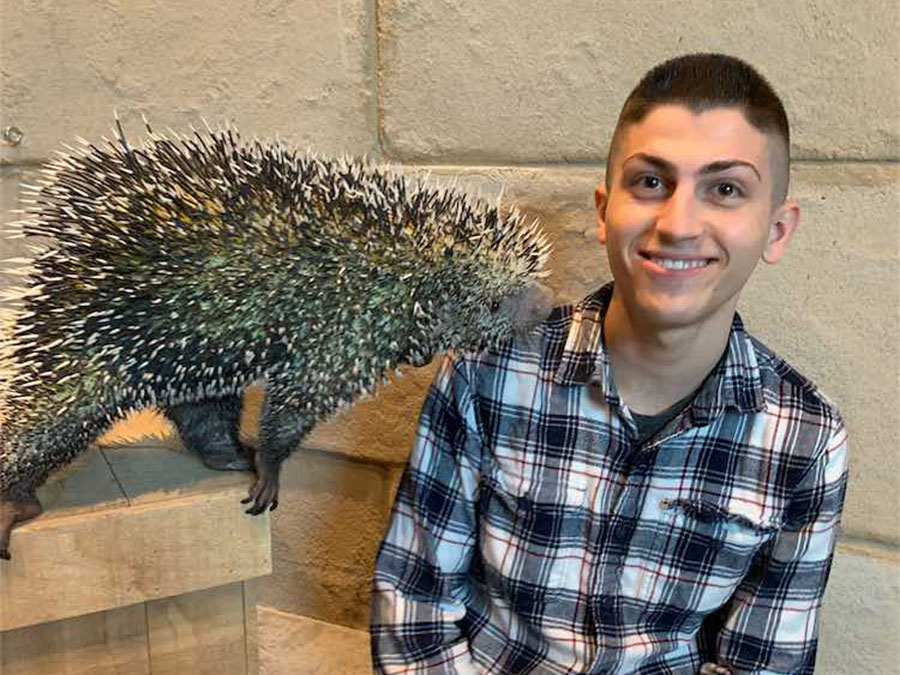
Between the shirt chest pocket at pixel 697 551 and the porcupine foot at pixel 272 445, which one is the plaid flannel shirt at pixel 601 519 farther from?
the porcupine foot at pixel 272 445

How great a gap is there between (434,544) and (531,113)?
1.60ft

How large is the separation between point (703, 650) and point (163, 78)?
0.90 m

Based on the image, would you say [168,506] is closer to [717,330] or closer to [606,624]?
[606,624]

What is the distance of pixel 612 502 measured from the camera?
79 cm

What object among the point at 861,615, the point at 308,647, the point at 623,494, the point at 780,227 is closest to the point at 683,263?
the point at 780,227

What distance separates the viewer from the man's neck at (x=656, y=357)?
767mm

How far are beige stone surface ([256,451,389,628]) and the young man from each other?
30 cm

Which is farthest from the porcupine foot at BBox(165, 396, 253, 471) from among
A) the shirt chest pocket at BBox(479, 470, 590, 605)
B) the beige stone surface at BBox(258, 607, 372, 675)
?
the beige stone surface at BBox(258, 607, 372, 675)

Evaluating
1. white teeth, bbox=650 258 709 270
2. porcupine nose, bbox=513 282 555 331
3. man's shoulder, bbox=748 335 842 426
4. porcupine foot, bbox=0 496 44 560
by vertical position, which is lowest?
porcupine foot, bbox=0 496 44 560

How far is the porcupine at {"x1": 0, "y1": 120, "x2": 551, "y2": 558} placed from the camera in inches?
28.3

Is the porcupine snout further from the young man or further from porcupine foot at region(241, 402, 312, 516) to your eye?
porcupine foot at region(241, 402, 312, 516)

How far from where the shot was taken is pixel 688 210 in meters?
0.67

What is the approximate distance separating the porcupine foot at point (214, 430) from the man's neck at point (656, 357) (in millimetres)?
370

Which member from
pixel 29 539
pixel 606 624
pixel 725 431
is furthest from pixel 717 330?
pixel 29 539
